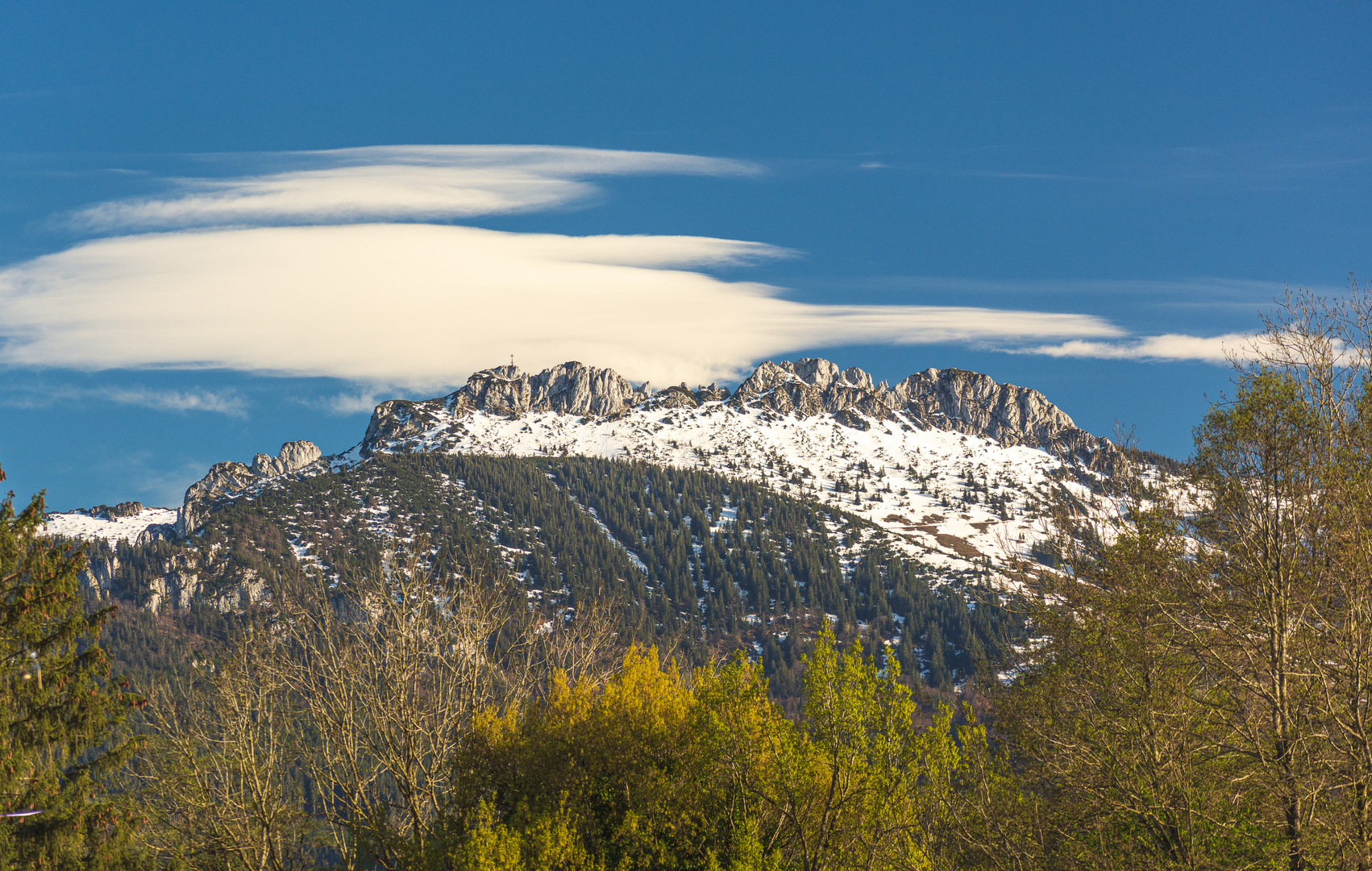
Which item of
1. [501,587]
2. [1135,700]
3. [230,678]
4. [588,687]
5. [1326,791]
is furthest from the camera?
[501,587]

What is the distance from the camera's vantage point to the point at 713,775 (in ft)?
61.9

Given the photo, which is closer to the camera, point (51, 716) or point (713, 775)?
point (713, 775)

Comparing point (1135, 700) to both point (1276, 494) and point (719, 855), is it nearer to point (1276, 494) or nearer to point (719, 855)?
point (1276, 494)

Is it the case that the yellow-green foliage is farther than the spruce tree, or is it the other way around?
the spruce tree

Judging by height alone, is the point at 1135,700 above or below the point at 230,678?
above

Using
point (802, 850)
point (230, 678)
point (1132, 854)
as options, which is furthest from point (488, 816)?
point (1132, 854)

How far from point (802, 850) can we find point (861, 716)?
452cm

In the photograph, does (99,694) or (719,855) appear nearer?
(719,855)

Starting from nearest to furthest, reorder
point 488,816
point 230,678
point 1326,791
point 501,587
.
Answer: point 1326,791 < point 488,816 < point 230,678 < point 501,587

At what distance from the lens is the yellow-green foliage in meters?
16.0

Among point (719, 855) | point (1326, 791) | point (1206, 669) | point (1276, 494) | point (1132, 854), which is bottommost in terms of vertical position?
point (719, 855)

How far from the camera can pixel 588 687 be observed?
74.8 ft

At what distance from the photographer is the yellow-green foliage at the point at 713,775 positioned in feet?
52.6

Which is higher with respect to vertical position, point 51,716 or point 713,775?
point 713,775
